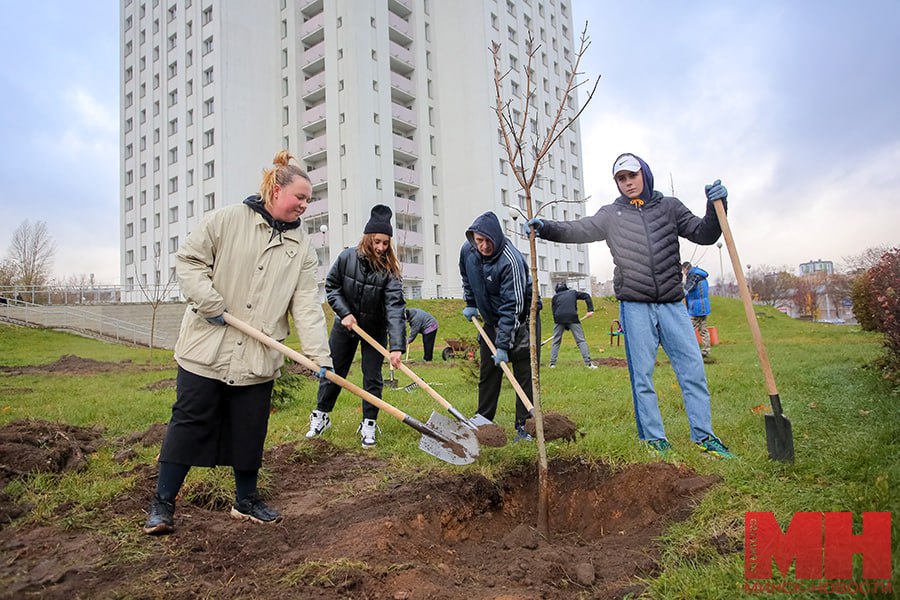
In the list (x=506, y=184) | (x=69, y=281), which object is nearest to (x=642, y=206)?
(x=506, y=184)

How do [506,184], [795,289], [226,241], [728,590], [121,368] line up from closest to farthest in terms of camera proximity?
[728,590], [226,241], [121,368], [506,184], [795,289]

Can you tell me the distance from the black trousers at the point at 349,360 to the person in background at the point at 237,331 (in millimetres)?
1537

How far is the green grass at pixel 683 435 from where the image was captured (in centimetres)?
238

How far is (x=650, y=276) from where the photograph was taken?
12.8 feet

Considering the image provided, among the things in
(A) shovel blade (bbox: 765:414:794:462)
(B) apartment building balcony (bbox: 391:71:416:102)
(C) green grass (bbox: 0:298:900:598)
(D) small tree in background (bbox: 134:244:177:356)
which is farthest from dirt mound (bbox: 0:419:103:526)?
(B) apartment building balcony (bbox: 391:71:416:102)

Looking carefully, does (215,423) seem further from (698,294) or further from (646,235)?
(698,294)

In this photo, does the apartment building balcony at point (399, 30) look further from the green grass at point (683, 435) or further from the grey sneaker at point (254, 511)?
the grey sneaker at point (254, 511)

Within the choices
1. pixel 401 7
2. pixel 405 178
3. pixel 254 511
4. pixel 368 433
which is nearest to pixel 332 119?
pixel 405 178

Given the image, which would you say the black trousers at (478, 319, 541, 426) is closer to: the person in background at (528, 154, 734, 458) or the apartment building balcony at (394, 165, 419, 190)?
the person in background at (528, 154, 734, 458)

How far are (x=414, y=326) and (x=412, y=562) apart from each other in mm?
8976

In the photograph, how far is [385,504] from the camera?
10.3 ft

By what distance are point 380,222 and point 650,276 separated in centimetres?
218

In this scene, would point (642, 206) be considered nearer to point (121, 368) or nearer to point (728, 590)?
point (728, 590)

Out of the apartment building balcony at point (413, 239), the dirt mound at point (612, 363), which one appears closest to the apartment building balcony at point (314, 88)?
the apartment building balcony at point (413, 239)
